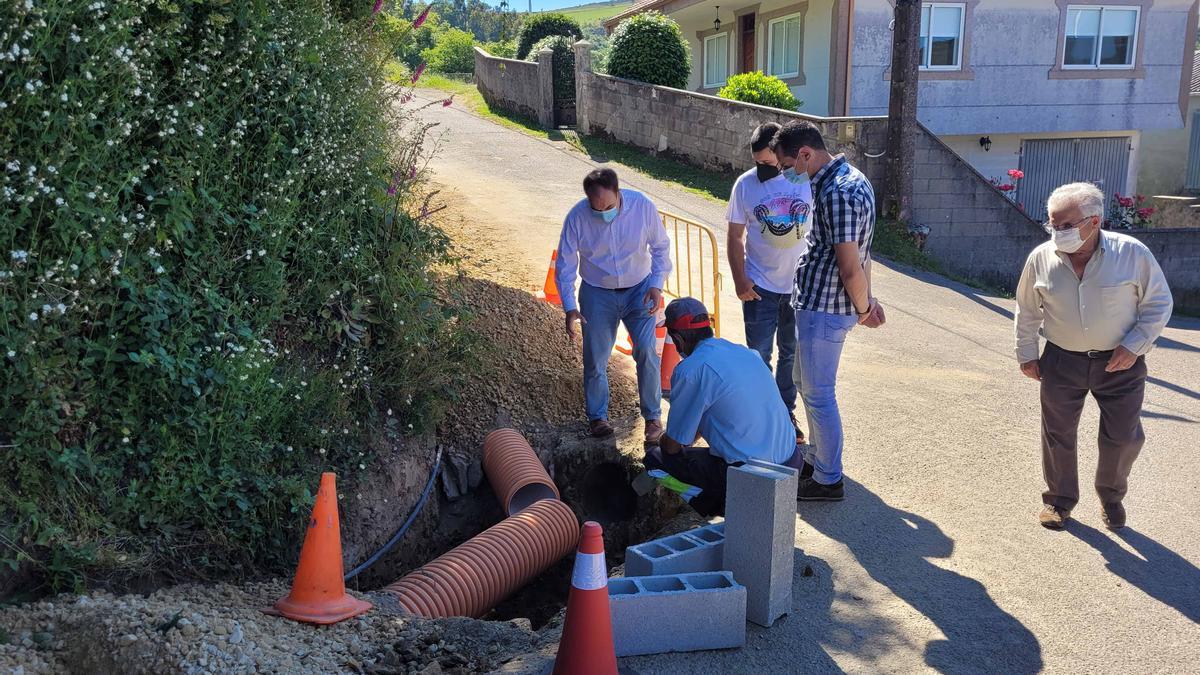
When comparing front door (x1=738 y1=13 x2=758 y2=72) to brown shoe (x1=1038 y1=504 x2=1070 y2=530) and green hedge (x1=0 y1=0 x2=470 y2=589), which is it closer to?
green hedge (x1=0 y1=0 x2=470 y2=589)

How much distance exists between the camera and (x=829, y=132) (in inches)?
559

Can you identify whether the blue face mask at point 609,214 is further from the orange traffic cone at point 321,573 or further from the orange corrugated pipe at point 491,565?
the orange traffic cone at point 321,573

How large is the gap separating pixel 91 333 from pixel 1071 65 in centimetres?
2118

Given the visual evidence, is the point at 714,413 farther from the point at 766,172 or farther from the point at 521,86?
the point at 521,86

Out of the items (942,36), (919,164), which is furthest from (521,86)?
(919,164)

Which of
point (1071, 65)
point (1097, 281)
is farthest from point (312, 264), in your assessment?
point (1071, 65)

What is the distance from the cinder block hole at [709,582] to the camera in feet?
12.7

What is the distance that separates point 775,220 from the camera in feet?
18.9

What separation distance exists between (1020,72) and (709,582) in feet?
62.7

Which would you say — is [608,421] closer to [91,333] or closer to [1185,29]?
[91,333]

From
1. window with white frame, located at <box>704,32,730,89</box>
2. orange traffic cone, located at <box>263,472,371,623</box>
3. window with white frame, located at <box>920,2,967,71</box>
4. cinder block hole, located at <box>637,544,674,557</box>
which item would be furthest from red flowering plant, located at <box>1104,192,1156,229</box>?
orange traffic cone, located at <box>263,472,371,623</box>

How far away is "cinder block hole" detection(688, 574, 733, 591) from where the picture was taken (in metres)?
3.87

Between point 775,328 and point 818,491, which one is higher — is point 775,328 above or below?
above

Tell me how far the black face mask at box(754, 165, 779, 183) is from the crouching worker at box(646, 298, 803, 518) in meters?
1.23
